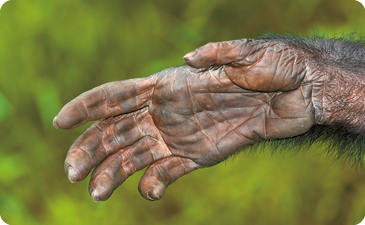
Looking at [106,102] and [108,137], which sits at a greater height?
[106,102]

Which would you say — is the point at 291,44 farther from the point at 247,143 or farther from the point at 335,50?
the point at 247,143

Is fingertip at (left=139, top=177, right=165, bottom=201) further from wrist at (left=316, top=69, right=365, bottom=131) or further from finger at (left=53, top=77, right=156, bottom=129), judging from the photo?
wrist at (left=316, top=69, right=365, bottom=131)

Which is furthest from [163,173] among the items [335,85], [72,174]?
[335,85]

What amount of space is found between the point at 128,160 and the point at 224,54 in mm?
500

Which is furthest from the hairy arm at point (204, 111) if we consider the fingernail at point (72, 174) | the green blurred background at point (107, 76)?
the green blurred background at point (107, 76)

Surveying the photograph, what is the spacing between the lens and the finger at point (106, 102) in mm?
990

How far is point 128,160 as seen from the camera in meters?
1.12

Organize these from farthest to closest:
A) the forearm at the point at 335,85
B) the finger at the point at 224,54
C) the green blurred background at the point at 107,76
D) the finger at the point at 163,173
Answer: the green blurred background at the point at 107,76 < the finger at the point at 163,173 < the forearm at the point at 335,85 < the finger at the point at 224,54

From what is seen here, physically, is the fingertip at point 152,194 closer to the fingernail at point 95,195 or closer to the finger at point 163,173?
the finger at point 163,173

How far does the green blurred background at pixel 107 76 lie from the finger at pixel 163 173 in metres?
0.90

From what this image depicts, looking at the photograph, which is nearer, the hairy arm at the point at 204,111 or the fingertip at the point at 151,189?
the hairy arm at the point at 204,111

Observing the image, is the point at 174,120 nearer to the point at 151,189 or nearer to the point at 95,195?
the point at 151,189

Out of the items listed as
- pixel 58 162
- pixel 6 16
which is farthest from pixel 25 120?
pixel 6 16

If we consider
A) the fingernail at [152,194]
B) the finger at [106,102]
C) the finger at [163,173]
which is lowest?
the fingernail at [152,194]
